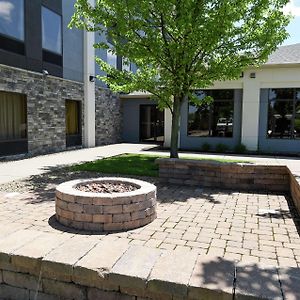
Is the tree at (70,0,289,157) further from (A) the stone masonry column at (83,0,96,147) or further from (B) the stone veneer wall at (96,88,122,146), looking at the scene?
(B) the stone veneer wall at (96,88,122,146)

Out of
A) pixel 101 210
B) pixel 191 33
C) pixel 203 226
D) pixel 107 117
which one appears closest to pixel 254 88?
→ pixel 191 33

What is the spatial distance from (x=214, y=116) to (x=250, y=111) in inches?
69.3

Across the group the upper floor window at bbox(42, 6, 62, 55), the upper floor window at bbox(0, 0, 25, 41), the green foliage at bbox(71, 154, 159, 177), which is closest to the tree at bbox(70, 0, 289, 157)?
the green foliage at bbox(71, 154, 159, 177)

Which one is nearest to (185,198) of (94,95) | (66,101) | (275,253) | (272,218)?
(272,218)

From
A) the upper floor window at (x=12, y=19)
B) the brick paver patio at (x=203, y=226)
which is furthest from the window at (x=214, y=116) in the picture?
the brick paver patio at (x=203, y=226)

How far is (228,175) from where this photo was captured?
7262mm

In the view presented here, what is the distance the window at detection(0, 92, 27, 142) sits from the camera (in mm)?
11717

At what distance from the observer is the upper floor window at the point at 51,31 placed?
1322 centimetres

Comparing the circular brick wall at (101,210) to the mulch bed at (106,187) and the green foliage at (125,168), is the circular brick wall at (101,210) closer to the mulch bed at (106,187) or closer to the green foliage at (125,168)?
Result: the mulch bed at (106,187)

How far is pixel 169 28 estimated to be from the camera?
9156 mm

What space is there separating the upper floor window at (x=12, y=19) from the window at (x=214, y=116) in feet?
28.0

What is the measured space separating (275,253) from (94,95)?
1512 centimetres

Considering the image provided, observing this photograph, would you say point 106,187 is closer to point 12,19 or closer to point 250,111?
point 12,19

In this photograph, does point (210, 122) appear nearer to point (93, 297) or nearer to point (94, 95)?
point (94, 95)
